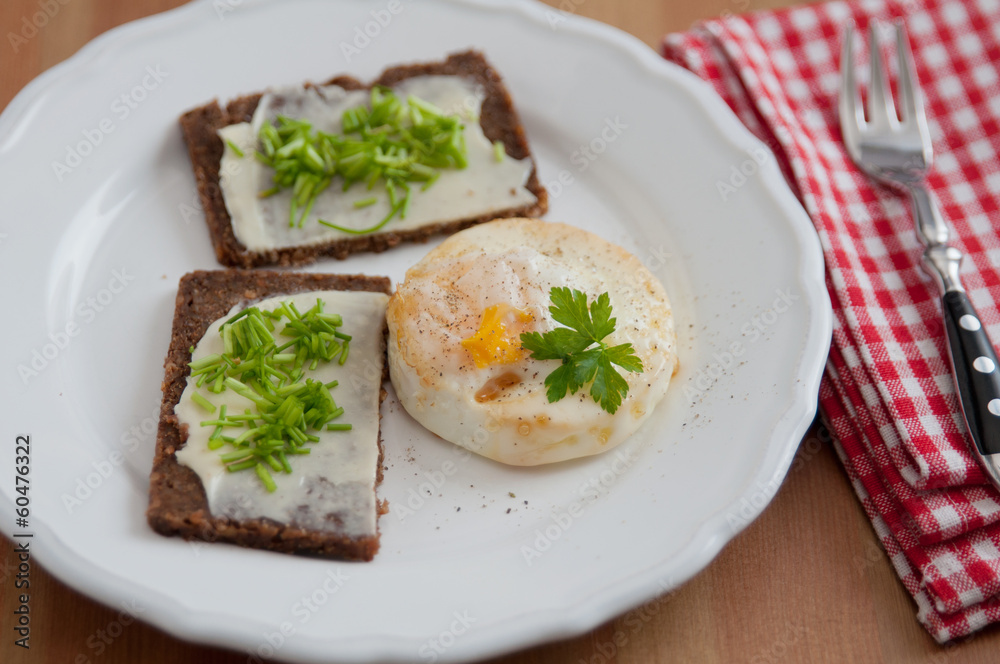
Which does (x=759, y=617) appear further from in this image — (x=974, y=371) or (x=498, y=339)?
(x=498, y=339)

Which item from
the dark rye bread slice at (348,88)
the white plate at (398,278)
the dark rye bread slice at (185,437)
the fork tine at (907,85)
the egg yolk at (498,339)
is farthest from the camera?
the fork tine at (907,85)

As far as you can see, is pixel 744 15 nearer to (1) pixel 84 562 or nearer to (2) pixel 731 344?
(2) pixel 731 344

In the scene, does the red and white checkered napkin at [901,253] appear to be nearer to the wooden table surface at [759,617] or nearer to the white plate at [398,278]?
the wooden table surface at [759,617]

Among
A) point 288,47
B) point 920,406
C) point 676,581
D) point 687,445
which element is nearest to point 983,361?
point 920,406

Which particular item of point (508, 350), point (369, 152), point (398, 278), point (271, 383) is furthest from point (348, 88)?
point (508, 350)

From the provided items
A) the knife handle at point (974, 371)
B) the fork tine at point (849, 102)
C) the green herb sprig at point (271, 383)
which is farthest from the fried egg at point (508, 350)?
the fork tine at point (849, 102)

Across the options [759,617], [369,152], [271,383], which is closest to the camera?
[759,617]

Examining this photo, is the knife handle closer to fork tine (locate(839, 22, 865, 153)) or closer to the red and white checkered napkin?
the red and white checkered napkin
